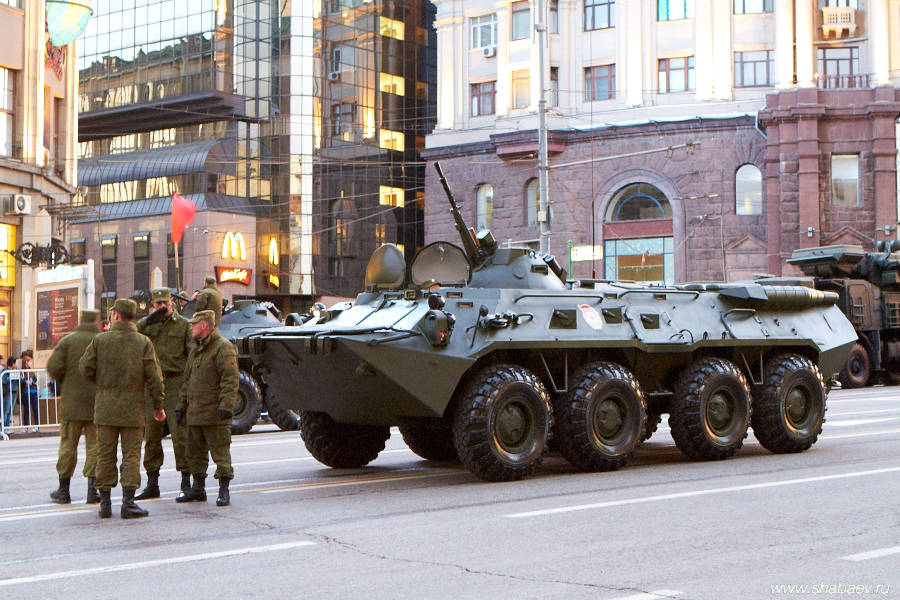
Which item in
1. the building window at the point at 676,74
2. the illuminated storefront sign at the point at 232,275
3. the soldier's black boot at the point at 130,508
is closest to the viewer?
the soldier's black boot at the point at 130,508

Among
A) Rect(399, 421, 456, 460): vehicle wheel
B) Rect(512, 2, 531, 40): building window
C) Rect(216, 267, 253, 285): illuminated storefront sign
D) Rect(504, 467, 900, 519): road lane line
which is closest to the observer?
Rect(504, 467, 900, 519): road lane line

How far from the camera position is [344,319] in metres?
12.7

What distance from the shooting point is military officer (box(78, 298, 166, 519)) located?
10.2 meters

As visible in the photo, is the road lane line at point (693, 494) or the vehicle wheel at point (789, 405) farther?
the vehicle wheel at point (789, 405)

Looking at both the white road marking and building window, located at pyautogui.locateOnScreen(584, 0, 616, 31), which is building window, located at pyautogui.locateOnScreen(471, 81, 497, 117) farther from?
the white road marking

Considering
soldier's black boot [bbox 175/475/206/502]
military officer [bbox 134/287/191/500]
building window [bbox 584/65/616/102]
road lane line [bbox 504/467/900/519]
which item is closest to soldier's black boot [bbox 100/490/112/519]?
soldier's black boot [bbox 175/475/206/502]

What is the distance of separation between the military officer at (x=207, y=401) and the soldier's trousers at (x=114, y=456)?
54 centimetres

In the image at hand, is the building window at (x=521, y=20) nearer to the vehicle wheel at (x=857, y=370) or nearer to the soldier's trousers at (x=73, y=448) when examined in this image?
Answer: the vehicle wheel at (x=857, y=370)

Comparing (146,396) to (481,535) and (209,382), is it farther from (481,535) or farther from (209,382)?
(481,535)

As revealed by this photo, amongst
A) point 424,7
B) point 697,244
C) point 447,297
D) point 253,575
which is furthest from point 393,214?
point 253,575

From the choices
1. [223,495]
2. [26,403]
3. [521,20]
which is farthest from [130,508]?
[521,20]

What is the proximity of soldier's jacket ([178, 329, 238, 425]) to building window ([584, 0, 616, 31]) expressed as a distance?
41688 mm

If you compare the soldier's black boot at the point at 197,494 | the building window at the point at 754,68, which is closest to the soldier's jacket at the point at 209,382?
the soldier's black boot at the point at 197,494

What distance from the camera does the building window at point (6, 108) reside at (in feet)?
98.1
